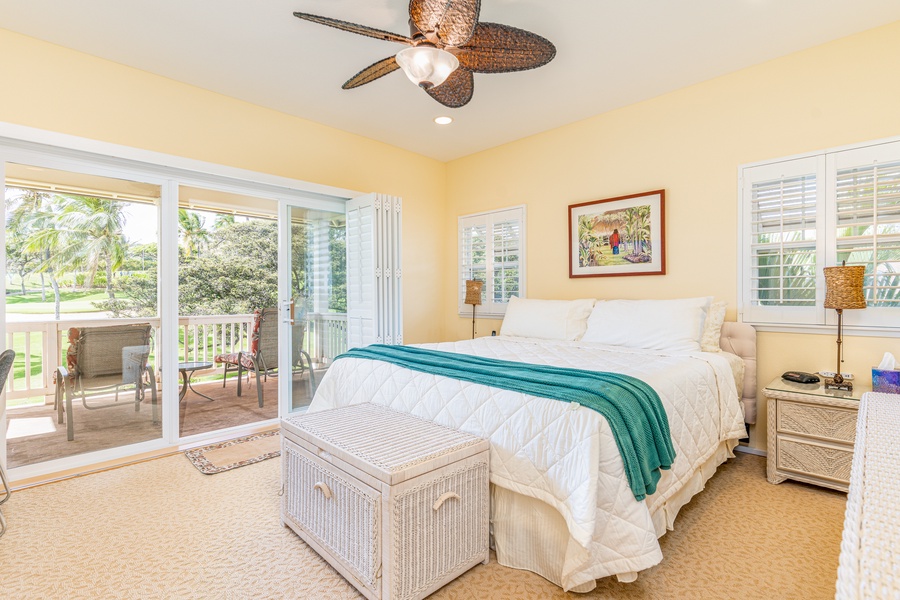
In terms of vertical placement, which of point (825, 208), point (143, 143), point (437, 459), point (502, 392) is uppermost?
point (143, 143)

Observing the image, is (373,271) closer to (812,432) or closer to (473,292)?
(473,292)

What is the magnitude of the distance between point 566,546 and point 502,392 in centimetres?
61

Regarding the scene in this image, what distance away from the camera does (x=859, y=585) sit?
464 millimetres

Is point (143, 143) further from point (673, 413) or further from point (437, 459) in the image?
point (673, 413)

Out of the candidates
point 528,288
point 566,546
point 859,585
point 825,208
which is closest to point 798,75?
point 825,208

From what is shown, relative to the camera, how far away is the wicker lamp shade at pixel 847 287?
2.40 m

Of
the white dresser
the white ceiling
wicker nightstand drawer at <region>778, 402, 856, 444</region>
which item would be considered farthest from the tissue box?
the white ceiling

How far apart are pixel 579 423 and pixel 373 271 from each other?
2.72 meters

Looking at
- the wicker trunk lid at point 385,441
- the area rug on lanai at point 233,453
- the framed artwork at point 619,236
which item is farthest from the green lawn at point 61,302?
the framed artwork at point 619,236

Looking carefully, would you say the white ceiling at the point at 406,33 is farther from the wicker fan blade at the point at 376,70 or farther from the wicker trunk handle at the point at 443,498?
the wicker trunk handle at the point at 443,498

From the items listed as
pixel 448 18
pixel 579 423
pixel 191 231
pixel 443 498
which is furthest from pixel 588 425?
pixel 191 231

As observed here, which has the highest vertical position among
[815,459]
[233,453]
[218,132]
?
[218,132]

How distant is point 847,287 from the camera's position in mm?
2406

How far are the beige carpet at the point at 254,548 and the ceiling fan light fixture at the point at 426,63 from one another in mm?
2189
